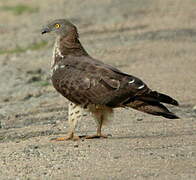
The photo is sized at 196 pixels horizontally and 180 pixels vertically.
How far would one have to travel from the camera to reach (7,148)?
9.54 metres

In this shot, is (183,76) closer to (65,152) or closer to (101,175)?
(65,152)

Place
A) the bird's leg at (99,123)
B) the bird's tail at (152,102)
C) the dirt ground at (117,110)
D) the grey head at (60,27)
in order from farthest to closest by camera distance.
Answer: the grey head at (60,27)
the bird's leg at (99,123)
the bird's tail at (152,102)
the dirt ground at (117,110)

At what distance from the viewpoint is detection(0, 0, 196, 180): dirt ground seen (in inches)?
325

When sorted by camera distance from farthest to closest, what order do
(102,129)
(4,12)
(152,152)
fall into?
(4,12) < (102,129) < (152,152)

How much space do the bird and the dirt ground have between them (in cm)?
36

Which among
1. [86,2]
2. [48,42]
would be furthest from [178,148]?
[86,2]

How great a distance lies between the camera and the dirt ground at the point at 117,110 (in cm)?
826

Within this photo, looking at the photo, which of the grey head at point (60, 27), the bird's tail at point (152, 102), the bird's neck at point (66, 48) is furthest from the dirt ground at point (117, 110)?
the grey head at point (60, 27)

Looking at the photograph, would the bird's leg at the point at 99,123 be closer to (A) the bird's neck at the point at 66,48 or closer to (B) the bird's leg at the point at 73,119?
(B) the bird's leg at the point at 73,119

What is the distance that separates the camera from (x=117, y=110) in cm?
1216

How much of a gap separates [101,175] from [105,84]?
6.94ft

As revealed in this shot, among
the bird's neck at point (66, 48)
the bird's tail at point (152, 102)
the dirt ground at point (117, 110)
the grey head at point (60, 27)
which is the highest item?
the grey head at point (60, 27)

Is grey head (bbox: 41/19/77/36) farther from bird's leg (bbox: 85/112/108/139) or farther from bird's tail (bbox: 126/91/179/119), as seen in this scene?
bird's tail (bbox: 126/91/179/119)

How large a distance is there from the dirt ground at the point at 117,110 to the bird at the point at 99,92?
1.19 ft
